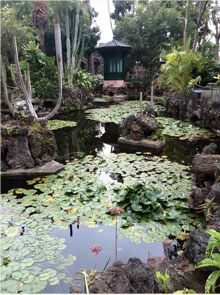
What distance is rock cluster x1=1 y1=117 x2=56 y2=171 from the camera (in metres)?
5.26

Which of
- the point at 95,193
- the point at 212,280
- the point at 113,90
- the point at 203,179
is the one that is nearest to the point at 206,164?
the point at 203,179

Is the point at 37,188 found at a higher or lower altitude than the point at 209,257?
lower

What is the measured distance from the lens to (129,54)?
Answer: 2272 cm

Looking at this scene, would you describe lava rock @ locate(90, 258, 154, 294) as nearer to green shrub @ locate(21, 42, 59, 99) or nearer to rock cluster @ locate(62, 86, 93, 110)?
rock cluster @ locate(62, 86, 93, 110)

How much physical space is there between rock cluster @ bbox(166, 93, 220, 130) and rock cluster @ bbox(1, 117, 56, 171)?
19.7 feet

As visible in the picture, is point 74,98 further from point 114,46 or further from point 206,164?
point 206,164

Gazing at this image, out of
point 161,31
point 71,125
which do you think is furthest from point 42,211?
point 161,31

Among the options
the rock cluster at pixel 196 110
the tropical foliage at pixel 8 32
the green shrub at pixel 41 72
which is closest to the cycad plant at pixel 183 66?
the rock cluster at pixel 196 110

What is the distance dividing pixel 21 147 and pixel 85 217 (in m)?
2.47

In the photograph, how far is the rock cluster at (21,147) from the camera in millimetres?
5262

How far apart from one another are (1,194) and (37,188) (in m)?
0.63

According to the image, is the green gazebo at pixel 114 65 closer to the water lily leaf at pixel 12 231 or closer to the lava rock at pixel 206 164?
the lava rock at pixel 206 164

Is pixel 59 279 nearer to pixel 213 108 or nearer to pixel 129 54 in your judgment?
pixel 213 108

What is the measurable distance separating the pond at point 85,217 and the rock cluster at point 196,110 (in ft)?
11.0
